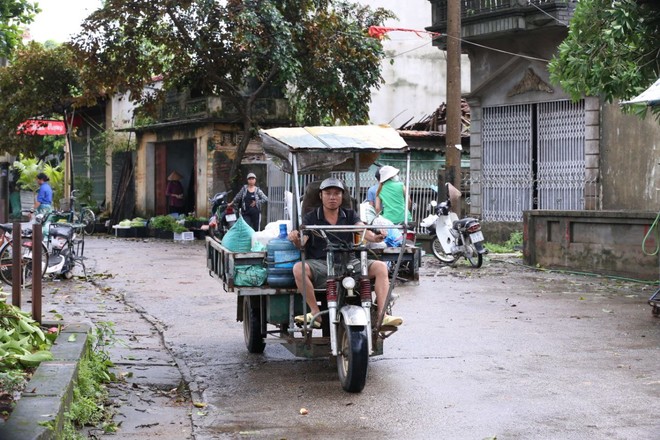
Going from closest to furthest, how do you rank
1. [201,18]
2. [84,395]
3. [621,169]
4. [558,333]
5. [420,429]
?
[420,429], [84,395], [558,333], [621,169], [201,18]

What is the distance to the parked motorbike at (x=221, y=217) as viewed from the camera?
23.2m

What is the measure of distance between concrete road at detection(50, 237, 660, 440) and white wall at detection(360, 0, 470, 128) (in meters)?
23.1

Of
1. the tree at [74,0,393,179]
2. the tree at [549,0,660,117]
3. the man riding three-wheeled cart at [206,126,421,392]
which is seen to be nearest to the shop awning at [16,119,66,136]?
the tree at [74,0,393,179]

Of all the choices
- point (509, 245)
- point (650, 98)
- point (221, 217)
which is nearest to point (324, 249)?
point (650, 98)

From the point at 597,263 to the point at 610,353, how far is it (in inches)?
293

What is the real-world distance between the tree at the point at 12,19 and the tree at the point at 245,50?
8.29 metres

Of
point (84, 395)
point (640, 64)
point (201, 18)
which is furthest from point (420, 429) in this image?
point (201, 18)

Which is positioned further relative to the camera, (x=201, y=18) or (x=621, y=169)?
(x=201, y=18)

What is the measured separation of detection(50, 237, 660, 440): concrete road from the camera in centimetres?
675

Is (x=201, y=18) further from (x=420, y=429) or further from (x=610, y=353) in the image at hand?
(x=420, y=429)

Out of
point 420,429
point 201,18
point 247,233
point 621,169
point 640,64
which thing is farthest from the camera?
point 201,18

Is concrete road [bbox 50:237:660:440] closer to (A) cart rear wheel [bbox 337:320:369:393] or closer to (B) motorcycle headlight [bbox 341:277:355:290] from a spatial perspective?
(A) cart rear wheel [bbox 337:320:369:393]

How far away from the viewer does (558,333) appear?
10672mm

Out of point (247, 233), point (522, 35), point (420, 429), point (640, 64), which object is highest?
point (522, 35)
